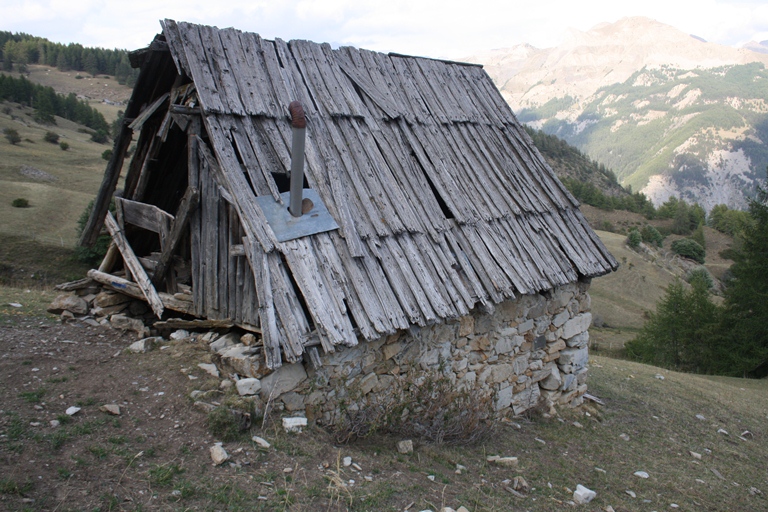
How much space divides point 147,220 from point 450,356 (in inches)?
163

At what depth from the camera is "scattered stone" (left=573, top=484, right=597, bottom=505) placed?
5086 millimetres

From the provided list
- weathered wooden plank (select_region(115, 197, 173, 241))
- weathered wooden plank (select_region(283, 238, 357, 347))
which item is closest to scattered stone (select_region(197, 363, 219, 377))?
weathered wooden plank (select_region(283, 238, 357, 347))

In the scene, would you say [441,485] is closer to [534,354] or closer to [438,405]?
[438,405]

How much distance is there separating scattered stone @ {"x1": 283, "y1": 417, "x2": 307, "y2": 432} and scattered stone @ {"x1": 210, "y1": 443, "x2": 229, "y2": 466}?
0.64 metres

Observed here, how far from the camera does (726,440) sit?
320 inches

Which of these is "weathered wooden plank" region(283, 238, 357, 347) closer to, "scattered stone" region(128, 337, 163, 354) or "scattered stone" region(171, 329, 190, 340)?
"scattered stone" region(171, 329, 190, 340)

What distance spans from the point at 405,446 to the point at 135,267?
158 inches

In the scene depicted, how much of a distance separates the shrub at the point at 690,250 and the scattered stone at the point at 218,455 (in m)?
62.2

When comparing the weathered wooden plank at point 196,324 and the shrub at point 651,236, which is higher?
the shrub at point 651,236

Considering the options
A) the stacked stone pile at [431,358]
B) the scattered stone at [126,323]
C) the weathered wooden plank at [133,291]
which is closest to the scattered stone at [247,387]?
the stacked stone pile at [431,358]

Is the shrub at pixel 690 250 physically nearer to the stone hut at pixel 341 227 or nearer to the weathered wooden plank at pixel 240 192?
the stone hut at pixel 341 227

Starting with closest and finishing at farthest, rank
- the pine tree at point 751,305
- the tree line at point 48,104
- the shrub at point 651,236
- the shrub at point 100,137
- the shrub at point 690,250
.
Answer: the pine tree at point 751,305 < the shrub at point 100,137 < the tree line at point 48,104 < the shrub at point 690,250 < the shrub at point 651,236

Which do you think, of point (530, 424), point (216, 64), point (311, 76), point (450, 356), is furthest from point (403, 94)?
point (530, 424)

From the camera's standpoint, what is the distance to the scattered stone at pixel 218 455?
398cm
